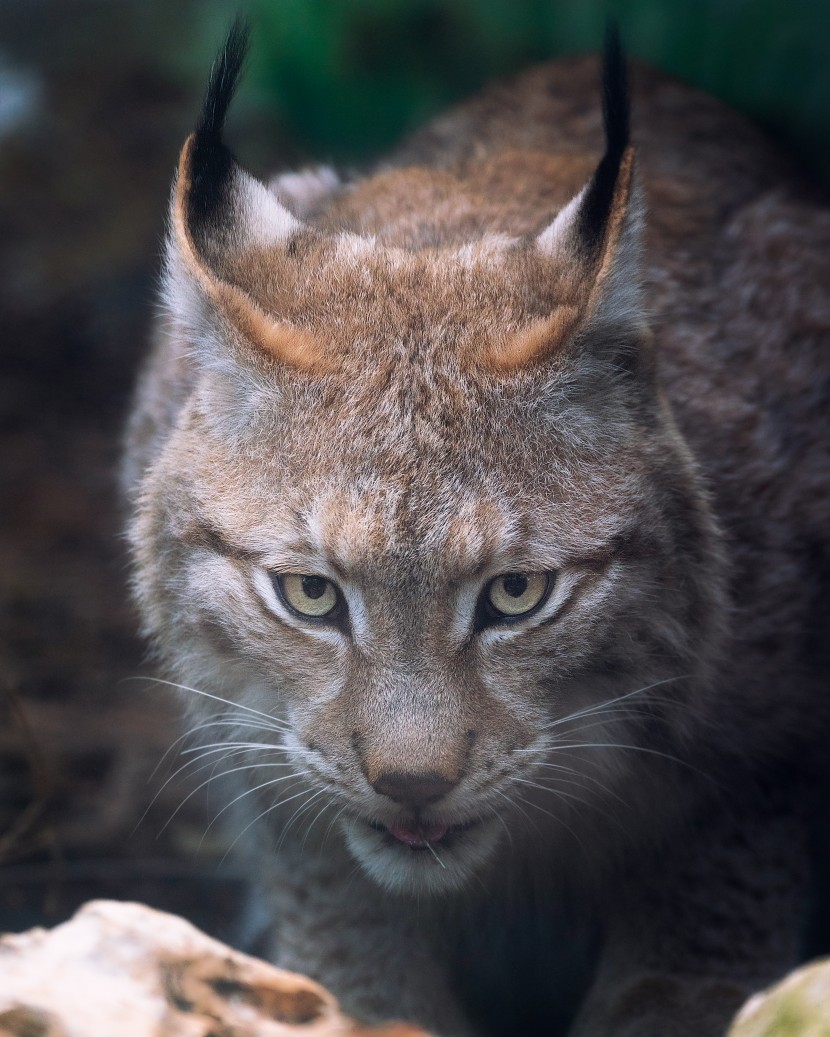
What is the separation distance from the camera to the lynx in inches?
101

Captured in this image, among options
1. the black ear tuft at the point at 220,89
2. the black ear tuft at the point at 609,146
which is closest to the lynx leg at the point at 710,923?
the black ear tuft at the point at 609,146

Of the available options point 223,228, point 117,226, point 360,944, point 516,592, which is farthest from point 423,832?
point 117,226

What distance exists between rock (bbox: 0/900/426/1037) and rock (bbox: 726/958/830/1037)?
0.60m

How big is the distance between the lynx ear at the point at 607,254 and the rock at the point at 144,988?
51.2 inches

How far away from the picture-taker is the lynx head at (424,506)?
252 cm

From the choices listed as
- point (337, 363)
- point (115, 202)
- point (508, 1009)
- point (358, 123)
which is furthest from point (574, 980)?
point (115, 202)

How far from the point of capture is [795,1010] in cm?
194

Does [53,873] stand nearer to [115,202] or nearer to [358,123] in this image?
[358,123]

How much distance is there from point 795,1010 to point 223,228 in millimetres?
2012

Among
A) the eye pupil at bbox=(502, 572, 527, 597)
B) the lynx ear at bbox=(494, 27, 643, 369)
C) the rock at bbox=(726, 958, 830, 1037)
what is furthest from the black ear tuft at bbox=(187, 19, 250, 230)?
the rock at bbox=(726, 958, 830, 1037)

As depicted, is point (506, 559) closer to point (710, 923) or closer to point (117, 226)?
point (710, 923)

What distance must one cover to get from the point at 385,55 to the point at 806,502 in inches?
107

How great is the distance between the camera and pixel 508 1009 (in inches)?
155

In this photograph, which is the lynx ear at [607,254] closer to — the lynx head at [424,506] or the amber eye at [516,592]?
the lynx head at [424,506]
